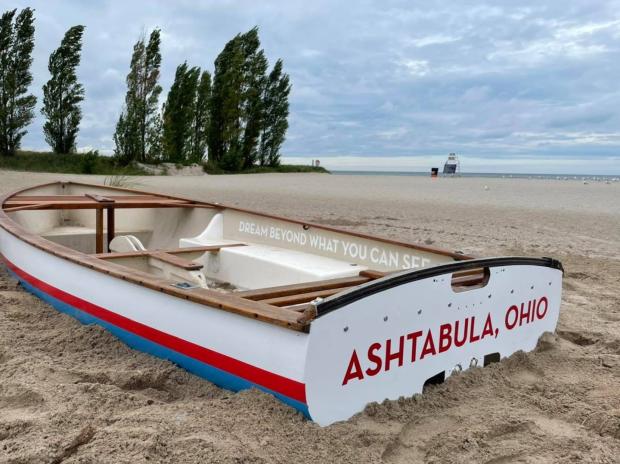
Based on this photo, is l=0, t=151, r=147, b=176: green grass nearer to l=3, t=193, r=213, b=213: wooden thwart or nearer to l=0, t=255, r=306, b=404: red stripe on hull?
l=3, t=193, r=213, b=213: wooden thwart

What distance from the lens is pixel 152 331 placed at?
2.66 metres

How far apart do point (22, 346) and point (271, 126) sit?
34.7 m

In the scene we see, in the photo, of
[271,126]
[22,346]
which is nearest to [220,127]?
[271,126]

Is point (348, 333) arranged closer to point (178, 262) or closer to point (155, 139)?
point (178, 262)

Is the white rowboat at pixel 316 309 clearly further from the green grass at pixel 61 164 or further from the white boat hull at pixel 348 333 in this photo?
the green grass at pixel 61 164

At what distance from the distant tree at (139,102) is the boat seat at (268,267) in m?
25.1

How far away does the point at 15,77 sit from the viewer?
24.7 m

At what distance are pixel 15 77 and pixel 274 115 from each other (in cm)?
1606

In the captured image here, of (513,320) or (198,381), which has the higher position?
(513,320)

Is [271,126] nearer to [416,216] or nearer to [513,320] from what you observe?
[416,216]

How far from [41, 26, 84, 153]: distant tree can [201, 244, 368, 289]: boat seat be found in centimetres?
2442

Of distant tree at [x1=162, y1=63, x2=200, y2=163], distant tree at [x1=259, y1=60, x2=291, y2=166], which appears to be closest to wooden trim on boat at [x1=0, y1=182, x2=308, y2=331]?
distant tree at [x1=162, y1=63, x2=200, y2=163]

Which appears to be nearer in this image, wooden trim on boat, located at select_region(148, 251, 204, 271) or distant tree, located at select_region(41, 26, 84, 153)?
wooden trim on boat, located at select_region(148, 251, 204, 271)

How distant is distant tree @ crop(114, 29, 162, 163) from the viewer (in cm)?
2792
